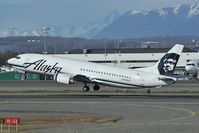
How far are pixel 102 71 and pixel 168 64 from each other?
28.1 ft

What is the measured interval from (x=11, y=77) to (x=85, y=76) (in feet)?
191

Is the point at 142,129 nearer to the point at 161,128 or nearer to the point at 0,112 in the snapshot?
the point at 161,128

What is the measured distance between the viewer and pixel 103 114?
45.6 metres

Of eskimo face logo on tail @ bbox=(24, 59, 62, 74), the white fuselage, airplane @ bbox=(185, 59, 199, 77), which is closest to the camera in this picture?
the white fuselage

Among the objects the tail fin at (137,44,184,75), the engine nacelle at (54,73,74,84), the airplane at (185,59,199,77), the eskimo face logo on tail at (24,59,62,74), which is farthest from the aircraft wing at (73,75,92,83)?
the airplane at (185,59,199,77)

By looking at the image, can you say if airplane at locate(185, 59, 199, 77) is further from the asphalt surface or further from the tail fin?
the asphalt surface

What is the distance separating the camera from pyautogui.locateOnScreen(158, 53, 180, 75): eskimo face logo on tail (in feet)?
232

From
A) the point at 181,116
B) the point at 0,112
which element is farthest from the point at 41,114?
the point at 181,116

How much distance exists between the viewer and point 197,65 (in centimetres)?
13350

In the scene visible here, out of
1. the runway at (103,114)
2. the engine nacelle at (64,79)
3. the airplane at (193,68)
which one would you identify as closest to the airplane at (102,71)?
the engine nacelle at (64,79)

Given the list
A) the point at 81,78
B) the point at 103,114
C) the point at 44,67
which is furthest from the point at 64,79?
the point at 103,114

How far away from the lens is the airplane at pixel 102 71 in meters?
70.1

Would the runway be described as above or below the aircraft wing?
below

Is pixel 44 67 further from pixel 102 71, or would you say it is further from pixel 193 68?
pixel 193 68
